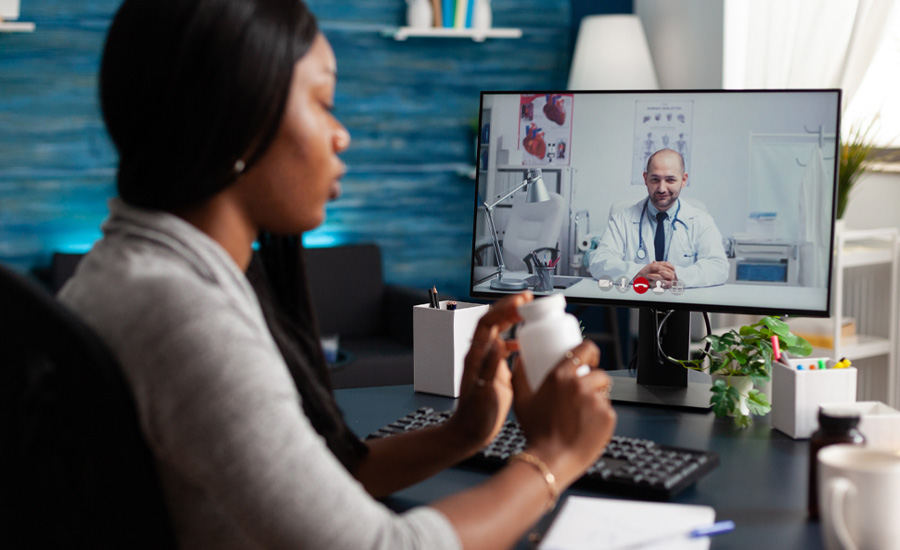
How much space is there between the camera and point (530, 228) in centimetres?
160

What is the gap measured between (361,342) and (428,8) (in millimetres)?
1482

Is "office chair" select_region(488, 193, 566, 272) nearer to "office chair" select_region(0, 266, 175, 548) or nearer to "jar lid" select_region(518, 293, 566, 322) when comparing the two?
"jar lid" select_region(518, 293, 566, 322)

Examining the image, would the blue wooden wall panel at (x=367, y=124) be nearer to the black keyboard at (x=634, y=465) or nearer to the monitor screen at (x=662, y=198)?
the monitor screen at (x=662, y=198)

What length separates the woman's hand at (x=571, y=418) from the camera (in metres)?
0.86

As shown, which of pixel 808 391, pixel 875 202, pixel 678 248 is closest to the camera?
pixel 808 391

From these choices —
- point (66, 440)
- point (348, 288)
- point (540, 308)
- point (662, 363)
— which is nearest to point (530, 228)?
point (662, 363)

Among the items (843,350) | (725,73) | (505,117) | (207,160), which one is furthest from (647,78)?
(207,160)

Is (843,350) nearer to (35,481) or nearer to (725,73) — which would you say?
(725,73)

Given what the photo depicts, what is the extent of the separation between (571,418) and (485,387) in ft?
0.68

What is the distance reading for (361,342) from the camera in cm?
370

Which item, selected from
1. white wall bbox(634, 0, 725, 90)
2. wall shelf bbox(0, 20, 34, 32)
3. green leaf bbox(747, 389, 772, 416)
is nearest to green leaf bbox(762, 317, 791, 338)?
green leaf bbox(747, 389, 772, 416)

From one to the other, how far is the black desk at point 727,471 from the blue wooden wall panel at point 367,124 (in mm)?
2431

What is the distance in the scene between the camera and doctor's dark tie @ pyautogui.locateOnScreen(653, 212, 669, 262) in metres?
1.52

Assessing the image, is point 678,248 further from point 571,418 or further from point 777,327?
point 571,418
